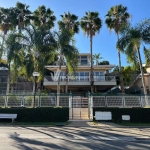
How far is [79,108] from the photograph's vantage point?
55.5ft

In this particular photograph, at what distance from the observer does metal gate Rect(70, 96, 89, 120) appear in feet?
54.5

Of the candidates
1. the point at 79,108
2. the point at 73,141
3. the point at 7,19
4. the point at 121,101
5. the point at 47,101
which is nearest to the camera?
the point at 73,141

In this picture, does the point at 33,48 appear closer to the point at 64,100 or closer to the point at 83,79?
the point at 64,100

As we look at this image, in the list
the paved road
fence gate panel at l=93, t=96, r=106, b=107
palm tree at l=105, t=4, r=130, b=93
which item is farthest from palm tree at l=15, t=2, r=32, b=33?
the paved road

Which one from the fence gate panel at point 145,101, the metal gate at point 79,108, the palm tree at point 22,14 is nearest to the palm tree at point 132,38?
the fence gate panel at point 145,101

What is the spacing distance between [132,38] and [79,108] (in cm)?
878

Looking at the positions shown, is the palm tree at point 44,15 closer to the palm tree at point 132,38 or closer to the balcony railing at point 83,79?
the balcony railing at point 83,79

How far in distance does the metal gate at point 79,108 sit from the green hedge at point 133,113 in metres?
1.83

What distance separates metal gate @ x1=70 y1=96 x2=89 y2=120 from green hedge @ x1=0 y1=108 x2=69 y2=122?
1274 millimetres

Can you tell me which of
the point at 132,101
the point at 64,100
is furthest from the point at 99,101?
the point at 64,100

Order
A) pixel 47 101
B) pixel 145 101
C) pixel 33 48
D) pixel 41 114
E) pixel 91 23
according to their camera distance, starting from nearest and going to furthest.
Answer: pixel 41 114, pixel 145 101, pixel 47 101, pixel 33 48, pixel 91 23

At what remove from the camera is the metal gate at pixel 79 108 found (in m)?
16.6

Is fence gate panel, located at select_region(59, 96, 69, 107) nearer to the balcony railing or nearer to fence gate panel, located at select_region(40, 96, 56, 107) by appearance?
fence gate panel, located at select_region(40, 96, 56, 107)

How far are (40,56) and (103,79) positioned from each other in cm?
1448
